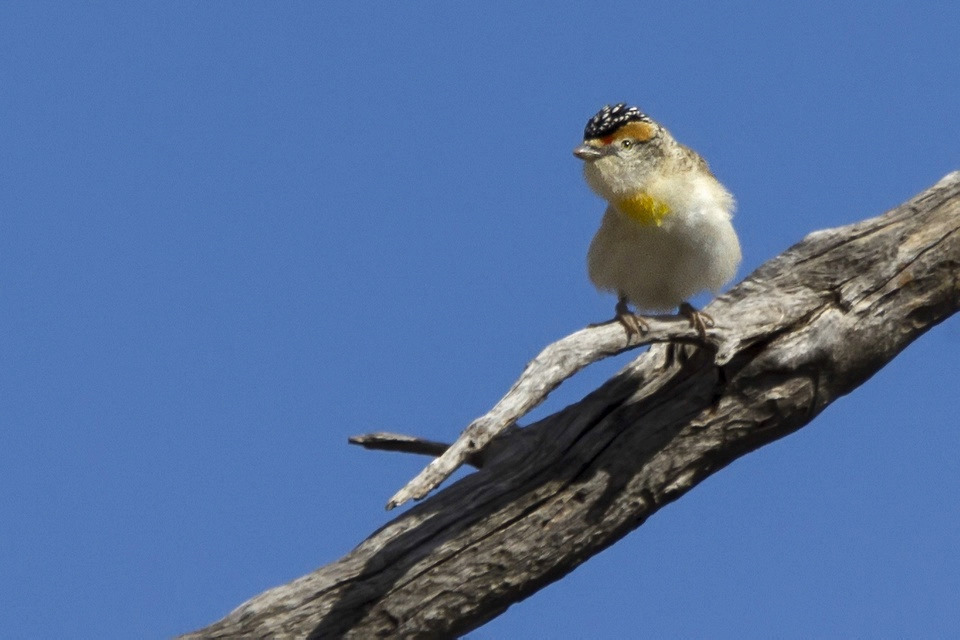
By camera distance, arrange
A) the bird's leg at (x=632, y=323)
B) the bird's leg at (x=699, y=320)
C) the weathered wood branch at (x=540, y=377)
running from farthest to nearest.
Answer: the bird's leg at (x=699, y=320), the bird's leg at (x=632, y=323), the weathered wood branch at (x=540, y=377)

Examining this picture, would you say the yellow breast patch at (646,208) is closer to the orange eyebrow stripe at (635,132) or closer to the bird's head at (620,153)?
the bird's head at (620,153)

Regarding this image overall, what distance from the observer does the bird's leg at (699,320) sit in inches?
260

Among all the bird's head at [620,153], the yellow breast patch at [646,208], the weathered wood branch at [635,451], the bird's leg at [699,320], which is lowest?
the weathered wood branch at [635,451]

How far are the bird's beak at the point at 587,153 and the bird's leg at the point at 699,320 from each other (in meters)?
0.98

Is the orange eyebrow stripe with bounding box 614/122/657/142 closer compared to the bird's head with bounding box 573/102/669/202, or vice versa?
the bird's head with bounding box 573/102/669/202

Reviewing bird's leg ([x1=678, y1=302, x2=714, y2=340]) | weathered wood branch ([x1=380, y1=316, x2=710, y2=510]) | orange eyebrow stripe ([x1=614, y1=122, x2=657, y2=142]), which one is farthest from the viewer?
orange eyebrow stripe ([x1=614, y1=122, x2=657, y2=142])

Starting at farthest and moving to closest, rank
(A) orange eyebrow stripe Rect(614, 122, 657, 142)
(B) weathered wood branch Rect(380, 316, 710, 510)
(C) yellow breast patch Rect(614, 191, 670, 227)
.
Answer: (A) orange eyebrow stripe Rect(614, 122, 657, 142) → (C) yellow breast patch Rect(614, 191, 670, 227) → (B) weathered wood branch Rect(380, 316, 710, 510)

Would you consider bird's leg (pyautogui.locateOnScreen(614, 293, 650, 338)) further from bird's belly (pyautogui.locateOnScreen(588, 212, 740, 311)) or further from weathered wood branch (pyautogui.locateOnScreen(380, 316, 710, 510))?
bird's belly (pyautogui.locateOnScreen(588, 212, 740, 311))

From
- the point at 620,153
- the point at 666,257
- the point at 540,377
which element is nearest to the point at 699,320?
the point at 666,257

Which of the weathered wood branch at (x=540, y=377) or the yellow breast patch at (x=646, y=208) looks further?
the yellow breast patch at (x=646, y=208)

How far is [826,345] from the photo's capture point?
6672 mm

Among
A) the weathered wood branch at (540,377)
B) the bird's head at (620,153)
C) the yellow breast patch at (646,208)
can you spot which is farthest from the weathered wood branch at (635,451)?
the bird's head at (620,153)

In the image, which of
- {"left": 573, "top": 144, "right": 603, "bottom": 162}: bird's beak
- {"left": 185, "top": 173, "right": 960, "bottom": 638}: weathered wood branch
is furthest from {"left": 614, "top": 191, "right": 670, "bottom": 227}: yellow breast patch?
{"left": 185, "top": 173, "right": 960, "bottom": 638}: weathered wood branch

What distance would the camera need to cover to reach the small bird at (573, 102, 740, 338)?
22.2ft
